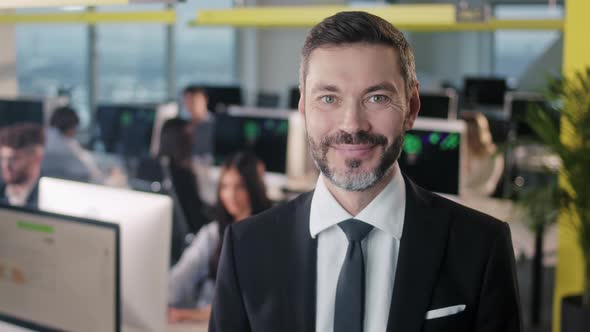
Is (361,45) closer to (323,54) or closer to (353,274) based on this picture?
(323,54)

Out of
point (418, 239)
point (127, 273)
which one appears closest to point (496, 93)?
point (127, 273)

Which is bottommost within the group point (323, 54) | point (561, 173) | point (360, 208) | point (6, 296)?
point (6, 296)

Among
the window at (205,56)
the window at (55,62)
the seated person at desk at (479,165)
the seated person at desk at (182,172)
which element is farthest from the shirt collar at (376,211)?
the window at (205,56)

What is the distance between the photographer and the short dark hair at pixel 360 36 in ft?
3.44

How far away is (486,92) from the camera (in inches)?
441

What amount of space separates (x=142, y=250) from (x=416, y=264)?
1385 millimetres

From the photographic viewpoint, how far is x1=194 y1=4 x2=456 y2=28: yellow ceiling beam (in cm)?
398

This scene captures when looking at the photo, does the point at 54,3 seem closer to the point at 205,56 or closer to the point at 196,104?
the point at 196,104

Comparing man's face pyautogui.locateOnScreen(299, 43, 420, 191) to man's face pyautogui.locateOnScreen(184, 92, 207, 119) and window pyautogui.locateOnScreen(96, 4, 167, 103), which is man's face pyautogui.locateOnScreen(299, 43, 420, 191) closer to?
man's face pyautogui.locateOnScreen(184, 92, 207, 119)

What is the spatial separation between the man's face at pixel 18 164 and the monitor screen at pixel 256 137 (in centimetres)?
167

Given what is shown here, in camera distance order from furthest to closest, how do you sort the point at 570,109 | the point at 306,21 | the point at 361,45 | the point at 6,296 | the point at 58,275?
the point at 306,21, the point at 570,109, the point at 6,296, the point at 58,275, the point at 361,45

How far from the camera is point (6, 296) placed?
2527mm

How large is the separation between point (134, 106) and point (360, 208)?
17.5 feet

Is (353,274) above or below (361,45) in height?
below
